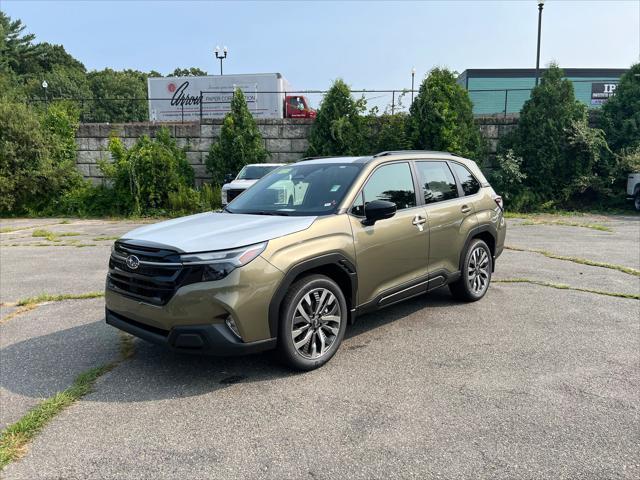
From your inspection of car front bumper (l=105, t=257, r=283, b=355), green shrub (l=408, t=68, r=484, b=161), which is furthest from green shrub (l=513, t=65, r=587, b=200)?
car front bumper (l=105, t=257, r=283, b=355)

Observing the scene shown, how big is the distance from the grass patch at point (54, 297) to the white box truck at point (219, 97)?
1806 centimetres

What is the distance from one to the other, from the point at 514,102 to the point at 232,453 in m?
19.0

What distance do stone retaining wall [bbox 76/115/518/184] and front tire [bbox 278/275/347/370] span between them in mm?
13380

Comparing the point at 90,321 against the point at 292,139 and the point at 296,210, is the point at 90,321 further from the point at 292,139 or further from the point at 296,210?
the point at 292,139

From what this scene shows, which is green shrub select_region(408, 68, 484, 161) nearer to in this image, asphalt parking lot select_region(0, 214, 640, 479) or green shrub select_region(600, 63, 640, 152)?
green shrub select_region(600, 63, 640, 152)

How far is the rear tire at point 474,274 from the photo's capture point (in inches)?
216

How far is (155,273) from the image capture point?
3523 millimetres

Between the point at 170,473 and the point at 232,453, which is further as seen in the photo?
the point at 232,453

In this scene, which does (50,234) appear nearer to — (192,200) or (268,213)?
(192,200)

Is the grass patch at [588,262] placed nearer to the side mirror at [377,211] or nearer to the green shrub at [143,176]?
the side mirror at [377,211]

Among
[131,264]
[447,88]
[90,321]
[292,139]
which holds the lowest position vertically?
[90,321]

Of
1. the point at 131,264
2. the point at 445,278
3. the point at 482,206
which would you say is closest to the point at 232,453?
the point at 131,264

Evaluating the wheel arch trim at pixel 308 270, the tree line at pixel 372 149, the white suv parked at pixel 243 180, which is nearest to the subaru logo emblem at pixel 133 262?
the wheel arch trim at pixel 308 270

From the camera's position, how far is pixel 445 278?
517 cm
